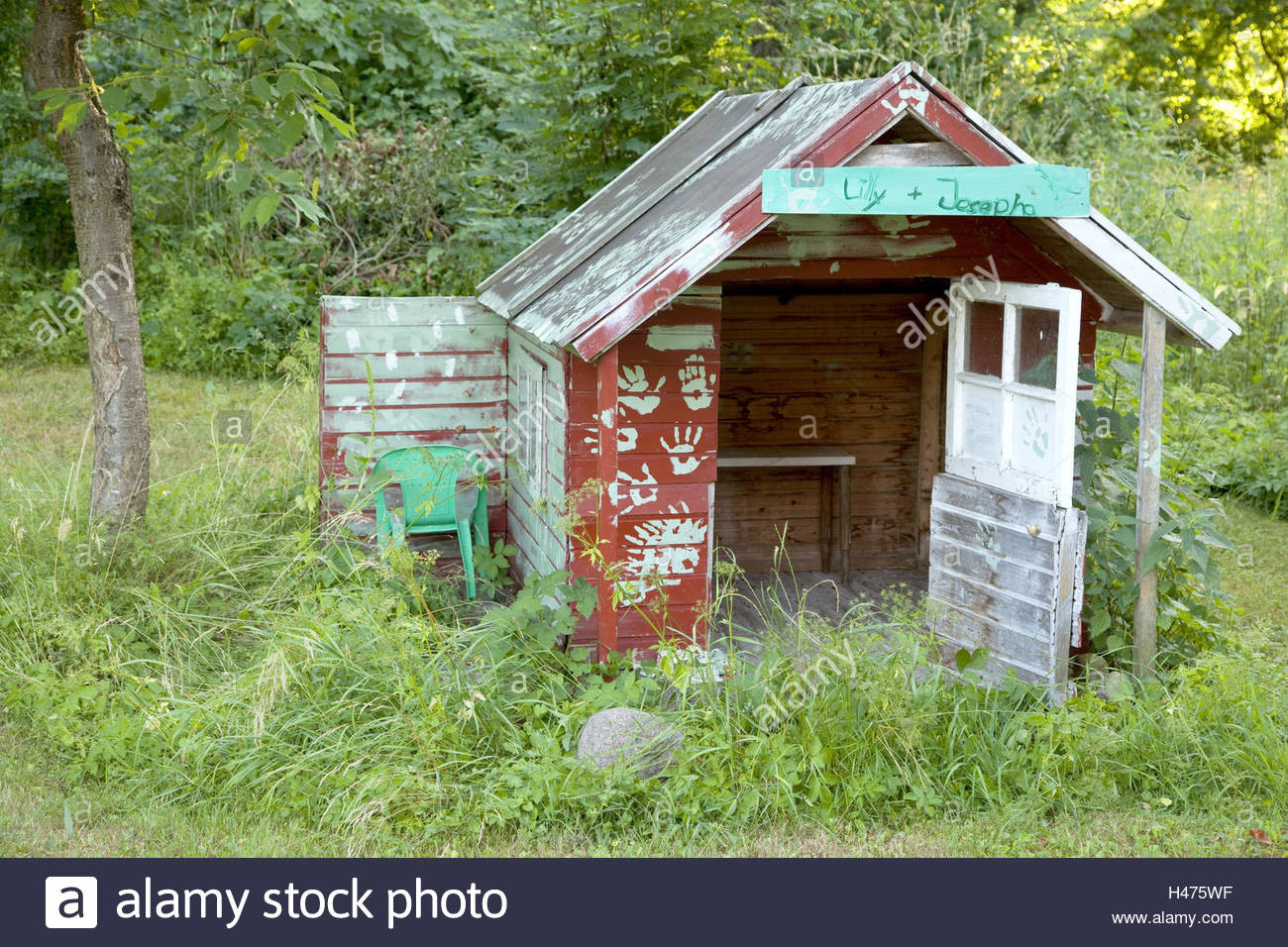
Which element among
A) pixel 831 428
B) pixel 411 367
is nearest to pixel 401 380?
pixel 411 367

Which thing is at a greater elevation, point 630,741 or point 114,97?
point 114,97

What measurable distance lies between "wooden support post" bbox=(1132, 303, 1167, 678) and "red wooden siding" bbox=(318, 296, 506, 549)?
12.6ft

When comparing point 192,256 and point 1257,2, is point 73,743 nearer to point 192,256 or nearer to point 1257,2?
point 192,256

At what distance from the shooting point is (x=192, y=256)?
1348 centimetres

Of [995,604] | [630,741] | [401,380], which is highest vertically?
[401,380]

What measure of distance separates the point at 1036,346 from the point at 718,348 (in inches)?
61.1

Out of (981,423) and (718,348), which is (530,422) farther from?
(981,423)

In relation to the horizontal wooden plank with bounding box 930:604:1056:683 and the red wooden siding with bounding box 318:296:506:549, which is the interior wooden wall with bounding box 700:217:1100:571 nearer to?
the red wooden siding with bounding box 318:296:506:549

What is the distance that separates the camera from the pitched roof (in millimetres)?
5605

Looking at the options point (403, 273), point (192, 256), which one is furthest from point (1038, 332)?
point (192, 256)

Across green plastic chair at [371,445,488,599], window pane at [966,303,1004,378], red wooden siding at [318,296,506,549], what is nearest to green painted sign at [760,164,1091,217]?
window pane at [966,303,1004,378]

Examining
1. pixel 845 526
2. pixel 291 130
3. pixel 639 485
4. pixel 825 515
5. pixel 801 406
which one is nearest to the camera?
pixel 291 130

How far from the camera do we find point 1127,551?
6.29 metres

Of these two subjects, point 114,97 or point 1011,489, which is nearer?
point 114,97
